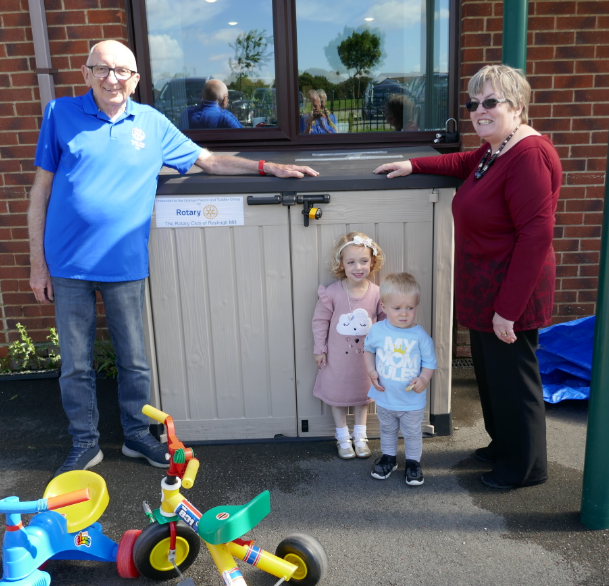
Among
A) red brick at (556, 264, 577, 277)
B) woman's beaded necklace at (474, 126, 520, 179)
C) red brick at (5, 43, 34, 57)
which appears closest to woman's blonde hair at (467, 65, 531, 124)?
woman's beaded necklace at (474, 126, 520, 179)

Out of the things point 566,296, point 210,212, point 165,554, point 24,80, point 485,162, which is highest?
point 24,80

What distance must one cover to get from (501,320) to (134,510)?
73.4 inches

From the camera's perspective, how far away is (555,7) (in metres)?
4.04

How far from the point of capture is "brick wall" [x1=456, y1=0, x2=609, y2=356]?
4059 millimetres

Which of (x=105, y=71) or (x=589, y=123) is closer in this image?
(x=105, y=71)

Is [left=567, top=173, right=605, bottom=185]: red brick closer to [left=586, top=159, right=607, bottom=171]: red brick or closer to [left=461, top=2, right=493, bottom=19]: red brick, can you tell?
[left=586, top=159, right=607, bottom=171]: red brick

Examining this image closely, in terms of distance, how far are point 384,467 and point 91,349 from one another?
159 cm

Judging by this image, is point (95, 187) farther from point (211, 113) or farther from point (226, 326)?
point (211, 113)

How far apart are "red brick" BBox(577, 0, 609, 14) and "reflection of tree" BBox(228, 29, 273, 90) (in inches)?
80.0

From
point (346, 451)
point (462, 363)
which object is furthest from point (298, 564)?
point (462, 363)

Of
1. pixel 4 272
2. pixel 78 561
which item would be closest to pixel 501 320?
pixel 78 561

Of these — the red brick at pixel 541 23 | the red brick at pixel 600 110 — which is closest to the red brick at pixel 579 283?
the red brick at pixel 600 110

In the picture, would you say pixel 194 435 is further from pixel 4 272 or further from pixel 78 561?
pixel 4 272

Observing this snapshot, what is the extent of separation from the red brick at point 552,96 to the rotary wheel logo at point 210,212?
7.75 ft
